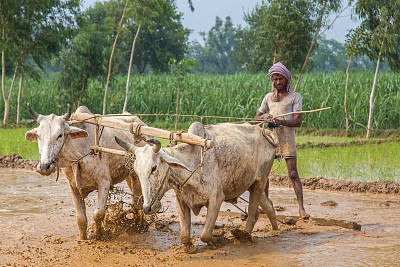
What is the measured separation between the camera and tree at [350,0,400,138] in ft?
46.1

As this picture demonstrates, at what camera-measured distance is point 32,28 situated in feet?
57.8

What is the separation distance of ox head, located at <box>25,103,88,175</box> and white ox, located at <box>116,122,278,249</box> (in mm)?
743

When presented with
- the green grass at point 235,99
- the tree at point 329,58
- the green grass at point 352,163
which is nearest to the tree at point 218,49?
the tree at point 329,58

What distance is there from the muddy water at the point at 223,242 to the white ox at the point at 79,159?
0.47 metres

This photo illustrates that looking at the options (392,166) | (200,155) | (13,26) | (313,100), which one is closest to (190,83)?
(313,100)

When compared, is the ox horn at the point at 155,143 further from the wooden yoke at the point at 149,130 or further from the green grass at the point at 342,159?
the green grass at the point at 342,159

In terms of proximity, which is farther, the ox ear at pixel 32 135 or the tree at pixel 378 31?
the tree at pixel 378 31

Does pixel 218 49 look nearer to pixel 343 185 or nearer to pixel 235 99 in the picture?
pixel 235 99

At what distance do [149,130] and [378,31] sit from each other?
11.6 m

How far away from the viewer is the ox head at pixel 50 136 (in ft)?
14.7

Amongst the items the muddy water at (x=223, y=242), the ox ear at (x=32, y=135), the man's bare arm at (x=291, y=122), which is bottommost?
the muddy water at (x=223, y=242)

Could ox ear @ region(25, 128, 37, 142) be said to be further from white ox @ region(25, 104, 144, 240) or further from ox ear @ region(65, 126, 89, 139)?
ox ear @ region(65, 126, 89, 139)

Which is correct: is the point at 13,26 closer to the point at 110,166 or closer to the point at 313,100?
the point at 313,100

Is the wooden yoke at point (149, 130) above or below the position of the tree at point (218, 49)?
below
